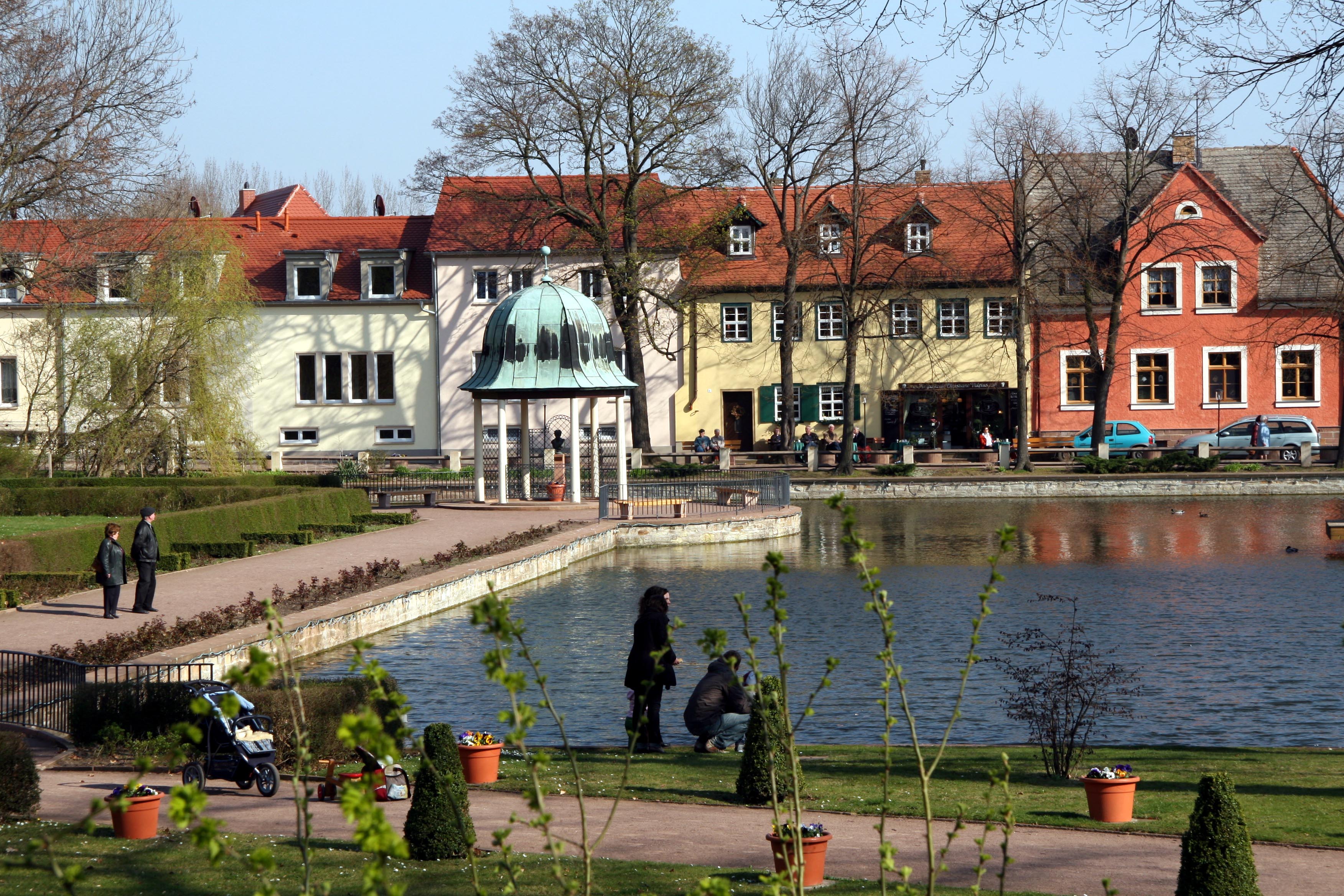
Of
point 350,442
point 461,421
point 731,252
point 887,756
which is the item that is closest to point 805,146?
point 731,252

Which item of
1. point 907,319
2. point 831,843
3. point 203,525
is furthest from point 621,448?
point 831,843

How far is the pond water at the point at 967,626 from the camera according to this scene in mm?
13953

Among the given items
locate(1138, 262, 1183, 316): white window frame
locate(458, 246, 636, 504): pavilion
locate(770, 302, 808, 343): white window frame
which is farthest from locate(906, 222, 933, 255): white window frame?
locate(458, 246, 636, 504): pavilion

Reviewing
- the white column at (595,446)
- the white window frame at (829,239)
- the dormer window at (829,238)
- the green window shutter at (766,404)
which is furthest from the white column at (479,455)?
the dormer window at (829,238)

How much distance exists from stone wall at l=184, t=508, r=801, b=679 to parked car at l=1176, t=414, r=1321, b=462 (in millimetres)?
20635

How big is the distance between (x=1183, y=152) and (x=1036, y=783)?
49.5 m

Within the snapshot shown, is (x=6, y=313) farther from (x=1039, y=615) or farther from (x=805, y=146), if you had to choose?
(x=1039, y=615)

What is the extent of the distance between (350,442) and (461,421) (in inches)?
164

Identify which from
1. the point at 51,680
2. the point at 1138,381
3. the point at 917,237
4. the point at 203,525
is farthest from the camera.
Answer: the point at 917,237

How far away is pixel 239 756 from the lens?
10539 mm

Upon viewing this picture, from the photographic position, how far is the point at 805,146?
48.1 metres

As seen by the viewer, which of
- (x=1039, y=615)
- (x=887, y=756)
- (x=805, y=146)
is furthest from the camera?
(x=805, y=146)

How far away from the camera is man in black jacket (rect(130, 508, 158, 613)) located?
19.0m

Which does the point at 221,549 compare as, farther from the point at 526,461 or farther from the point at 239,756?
the point at 239,756
